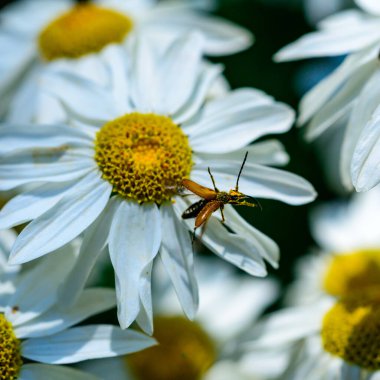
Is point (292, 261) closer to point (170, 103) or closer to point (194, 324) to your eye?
point (194, 324)

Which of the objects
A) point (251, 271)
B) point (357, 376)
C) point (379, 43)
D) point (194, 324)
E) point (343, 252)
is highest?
point (379, 43)

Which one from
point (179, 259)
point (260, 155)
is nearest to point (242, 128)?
point (260, 155)

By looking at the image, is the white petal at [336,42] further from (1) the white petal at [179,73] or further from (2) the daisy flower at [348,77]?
(1) the white petal at [179,73]

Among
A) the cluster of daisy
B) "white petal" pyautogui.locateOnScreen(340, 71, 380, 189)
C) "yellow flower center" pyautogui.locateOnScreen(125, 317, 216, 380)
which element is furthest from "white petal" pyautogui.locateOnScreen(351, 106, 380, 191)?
"yellow flower center" pyautogui.locateOnScreen(125, 317, 216, 380)

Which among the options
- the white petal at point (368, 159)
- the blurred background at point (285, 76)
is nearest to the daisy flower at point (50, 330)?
the white petal at point (368, 159)

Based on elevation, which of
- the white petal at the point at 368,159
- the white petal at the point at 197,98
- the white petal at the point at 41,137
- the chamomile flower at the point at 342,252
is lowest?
the chamomile flower at the point at 342,252

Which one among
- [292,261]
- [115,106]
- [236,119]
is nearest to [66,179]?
[115,106]
